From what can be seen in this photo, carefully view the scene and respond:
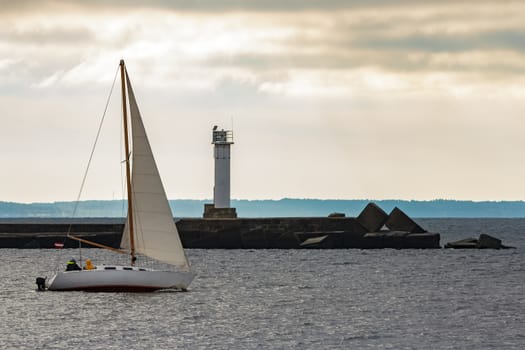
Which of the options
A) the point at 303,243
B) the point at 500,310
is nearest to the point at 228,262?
the point at 303,243

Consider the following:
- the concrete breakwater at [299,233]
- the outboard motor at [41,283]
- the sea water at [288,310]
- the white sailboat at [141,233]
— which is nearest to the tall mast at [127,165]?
the white sailboat at [141,233]

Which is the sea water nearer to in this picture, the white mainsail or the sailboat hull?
the sailboat hull

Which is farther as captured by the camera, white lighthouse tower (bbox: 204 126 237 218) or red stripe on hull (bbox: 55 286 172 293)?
white lighthouse tower (bbox: 204 126 237 218)

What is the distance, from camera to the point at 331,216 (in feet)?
268

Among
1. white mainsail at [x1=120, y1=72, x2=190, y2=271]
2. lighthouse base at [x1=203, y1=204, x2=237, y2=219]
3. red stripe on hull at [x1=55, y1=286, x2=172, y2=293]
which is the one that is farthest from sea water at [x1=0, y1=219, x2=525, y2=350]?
lighthouse base at [x1=203, y1=204, x2=237, y2=219]

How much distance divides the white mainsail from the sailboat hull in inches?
29.1

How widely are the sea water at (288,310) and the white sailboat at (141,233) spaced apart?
0.61 metres

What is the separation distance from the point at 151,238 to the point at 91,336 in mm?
10587

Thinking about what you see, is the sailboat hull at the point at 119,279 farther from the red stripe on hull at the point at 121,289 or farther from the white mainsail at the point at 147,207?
the white mainsail at the point at 147,207

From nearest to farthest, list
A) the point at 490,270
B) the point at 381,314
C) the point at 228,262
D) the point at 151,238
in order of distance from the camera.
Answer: the point at 381,314, the point at 151,238, the point at 490,270, the point at 228,262

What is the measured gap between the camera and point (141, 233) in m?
43.8

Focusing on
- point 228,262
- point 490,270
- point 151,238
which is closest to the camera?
point 151,238

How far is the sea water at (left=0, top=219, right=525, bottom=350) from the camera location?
32.6m

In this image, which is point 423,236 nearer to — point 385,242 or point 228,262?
point 385,242
